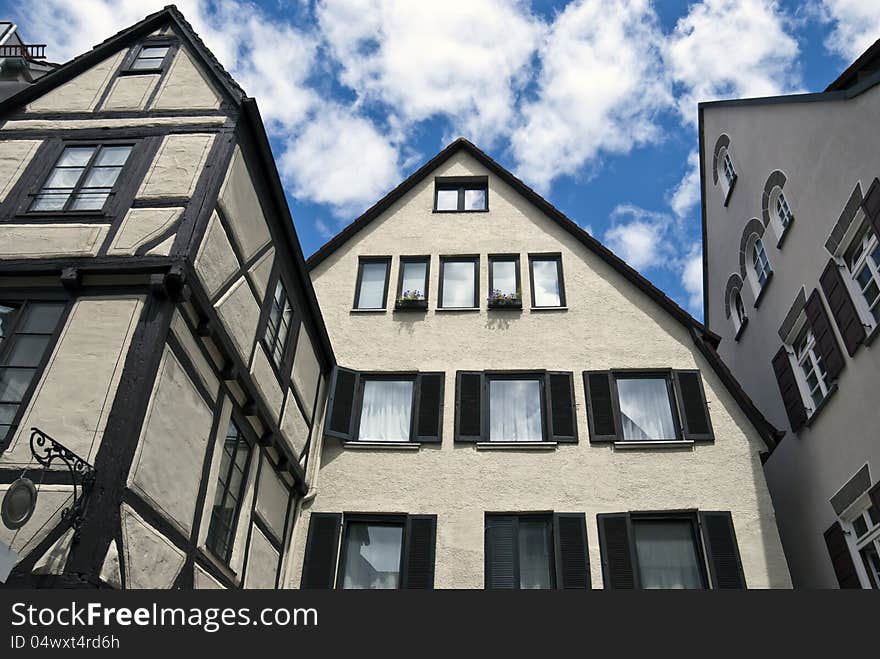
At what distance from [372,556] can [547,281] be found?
6588mm

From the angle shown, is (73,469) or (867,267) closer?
(73,469)

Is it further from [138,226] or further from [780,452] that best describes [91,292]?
[780,452]

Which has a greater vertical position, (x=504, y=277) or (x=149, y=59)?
(x=504, y=277)

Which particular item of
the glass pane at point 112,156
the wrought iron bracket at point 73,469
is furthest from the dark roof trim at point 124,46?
the wrought iron bracket at point 73,469

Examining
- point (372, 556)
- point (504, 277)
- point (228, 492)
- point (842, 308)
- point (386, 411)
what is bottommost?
point (228, 492)

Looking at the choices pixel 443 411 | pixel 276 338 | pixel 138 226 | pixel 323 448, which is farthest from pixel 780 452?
pixel 138 226

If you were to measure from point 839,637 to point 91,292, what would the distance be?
7.39 meters

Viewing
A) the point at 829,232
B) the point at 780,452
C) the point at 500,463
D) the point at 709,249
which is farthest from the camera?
the point at 709,249

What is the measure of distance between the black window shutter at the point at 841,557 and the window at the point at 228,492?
8.84 m

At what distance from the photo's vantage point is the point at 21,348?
720 cm

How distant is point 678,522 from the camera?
11.6 m

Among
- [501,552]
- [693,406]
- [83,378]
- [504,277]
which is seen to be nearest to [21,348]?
[83,378]

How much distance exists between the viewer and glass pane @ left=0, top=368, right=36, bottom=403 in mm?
6832

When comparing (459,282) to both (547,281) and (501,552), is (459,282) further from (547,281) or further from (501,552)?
(501,552)
